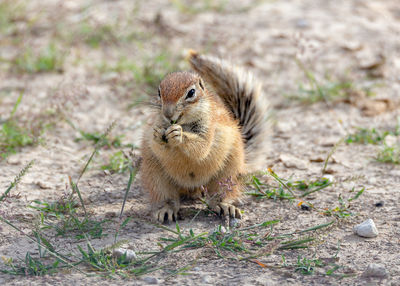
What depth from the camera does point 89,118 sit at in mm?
4871

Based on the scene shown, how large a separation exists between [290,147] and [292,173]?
493 mm

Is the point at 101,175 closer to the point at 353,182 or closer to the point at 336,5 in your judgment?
the point at 353,182

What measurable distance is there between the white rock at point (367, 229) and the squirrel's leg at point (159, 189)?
103 centimetres

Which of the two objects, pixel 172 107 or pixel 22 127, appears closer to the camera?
pixel 172 107

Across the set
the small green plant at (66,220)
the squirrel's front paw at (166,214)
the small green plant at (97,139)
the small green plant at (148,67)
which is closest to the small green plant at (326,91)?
the small green plant at (148,67)

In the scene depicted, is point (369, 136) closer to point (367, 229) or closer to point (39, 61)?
Result: point (367, 229)

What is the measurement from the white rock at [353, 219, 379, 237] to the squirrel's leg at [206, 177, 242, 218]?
675 mm

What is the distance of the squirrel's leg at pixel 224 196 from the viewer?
340 centimetres

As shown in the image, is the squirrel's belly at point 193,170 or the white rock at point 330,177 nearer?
the squirrel's belly at point 193,170

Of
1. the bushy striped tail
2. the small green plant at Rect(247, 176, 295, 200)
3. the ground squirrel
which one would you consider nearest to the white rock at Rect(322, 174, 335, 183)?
the small green plant at Rect(247, 176, 295, 200)

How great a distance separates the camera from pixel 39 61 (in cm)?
557

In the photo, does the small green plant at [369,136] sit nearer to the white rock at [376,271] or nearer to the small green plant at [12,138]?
the white rock at [376,271]

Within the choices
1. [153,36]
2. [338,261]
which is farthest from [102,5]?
[338,261]

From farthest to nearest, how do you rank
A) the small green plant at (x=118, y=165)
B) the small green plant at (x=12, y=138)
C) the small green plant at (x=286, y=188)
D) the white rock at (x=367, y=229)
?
the small green plant at (x=12, y=138) < the small green plant at (x=118, y=165) < the small green plant at (x=286, y=188) < the white rock at (x=367, y=229)
